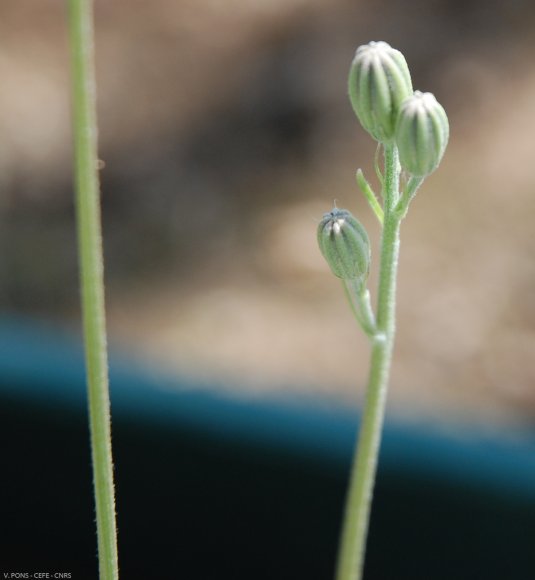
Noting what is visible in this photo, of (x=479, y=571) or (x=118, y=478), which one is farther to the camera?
(x=118, y=478)

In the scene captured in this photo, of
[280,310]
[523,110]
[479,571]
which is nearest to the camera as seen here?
[479,571]

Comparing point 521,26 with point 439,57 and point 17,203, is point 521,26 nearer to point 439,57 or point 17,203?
point 439,57

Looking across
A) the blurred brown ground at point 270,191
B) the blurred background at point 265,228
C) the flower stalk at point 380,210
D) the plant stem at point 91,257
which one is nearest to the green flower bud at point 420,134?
the flower stalk at point 380,210

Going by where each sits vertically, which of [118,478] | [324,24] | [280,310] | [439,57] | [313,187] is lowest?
[118,478]

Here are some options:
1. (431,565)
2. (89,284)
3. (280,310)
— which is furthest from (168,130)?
(89,284)

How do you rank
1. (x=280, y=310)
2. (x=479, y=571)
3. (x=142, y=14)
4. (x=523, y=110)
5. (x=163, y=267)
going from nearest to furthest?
1. (x=479, y=571)
2. (x=280, y=310)
3. (x=163, y=267)
4. (x=523, y=110)
5. (x=142, y=14)

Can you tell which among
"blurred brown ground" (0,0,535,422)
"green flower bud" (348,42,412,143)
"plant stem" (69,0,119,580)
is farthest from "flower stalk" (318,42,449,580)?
"blurred brown ground" (0,0,535,422)

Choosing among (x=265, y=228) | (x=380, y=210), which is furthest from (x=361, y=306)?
(x=265, y=228)
